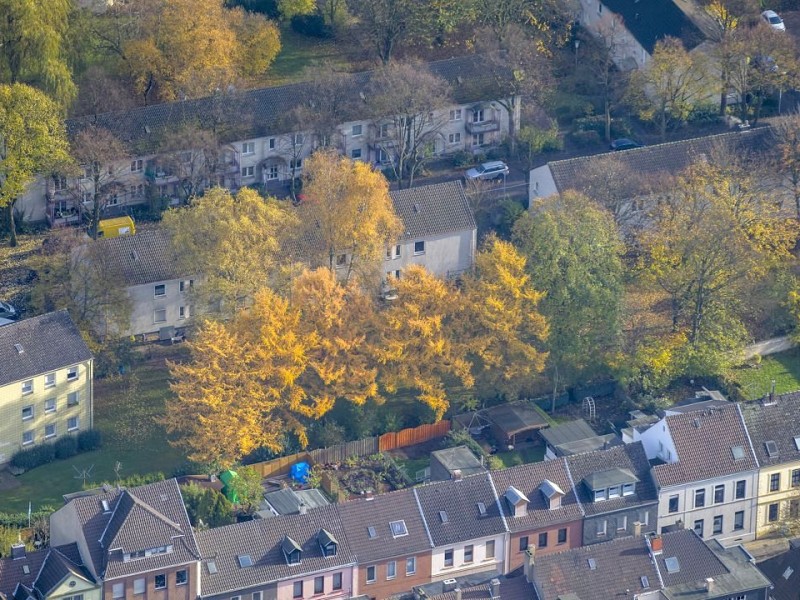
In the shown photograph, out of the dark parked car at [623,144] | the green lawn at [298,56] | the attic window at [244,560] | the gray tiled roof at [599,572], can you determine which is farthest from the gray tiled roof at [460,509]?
the green lawn at [298,56]

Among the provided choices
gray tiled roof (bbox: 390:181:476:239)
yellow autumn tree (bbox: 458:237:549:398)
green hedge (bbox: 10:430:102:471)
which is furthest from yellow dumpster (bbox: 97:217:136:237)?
yellow autumn tree (bbox: 458:237:549:398)

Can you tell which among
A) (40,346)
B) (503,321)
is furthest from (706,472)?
(40,346)

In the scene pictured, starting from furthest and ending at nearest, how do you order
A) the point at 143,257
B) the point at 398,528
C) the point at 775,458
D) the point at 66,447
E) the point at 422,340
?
1. the point at 143,257
2. the point at 422,340
3. the point at 66,447
4. the point at 775,458
5. the point at 398,528

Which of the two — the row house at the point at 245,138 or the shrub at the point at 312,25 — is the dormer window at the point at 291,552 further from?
the shrub at the point at 312,25

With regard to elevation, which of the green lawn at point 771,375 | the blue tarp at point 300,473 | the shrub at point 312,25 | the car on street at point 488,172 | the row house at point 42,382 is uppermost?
the shrub at point 312,25

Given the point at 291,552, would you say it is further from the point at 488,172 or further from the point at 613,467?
the point at 488,172

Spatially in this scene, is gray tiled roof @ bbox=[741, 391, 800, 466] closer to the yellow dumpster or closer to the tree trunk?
the yellow dumpster
